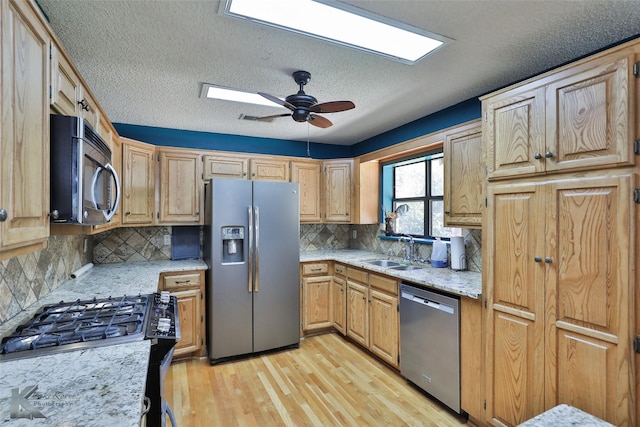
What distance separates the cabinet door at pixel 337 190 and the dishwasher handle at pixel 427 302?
5.33 ft

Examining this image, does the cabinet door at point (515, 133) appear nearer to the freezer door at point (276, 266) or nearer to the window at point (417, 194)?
the window at point (417, 194)

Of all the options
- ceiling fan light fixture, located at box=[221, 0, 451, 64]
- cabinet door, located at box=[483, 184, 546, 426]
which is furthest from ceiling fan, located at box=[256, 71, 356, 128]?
cabinet door, located at box=[483, 184, 546, 426]

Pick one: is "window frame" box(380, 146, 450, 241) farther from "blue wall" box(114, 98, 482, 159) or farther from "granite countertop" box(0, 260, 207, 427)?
"granite countertop" box(0, 260, 207, 427)

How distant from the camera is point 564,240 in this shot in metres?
1.62

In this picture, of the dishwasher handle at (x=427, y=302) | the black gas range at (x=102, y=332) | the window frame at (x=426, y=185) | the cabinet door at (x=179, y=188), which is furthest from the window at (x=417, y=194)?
the black gas range at (x=102, y=332)

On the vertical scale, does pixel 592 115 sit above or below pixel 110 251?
above

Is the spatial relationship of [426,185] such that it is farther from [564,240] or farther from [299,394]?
[299,394]

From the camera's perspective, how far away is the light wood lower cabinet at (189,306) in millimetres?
2980

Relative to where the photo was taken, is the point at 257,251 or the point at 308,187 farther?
the point at 308,187

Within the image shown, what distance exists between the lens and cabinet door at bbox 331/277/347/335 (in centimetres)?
351

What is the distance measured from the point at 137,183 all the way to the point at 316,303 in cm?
228

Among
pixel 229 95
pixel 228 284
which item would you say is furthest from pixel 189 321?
pixel 229 95

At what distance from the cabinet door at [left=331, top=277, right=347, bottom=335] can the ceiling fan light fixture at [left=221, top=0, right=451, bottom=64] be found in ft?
7.96

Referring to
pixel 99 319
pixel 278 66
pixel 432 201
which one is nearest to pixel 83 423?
pixel 99 319
